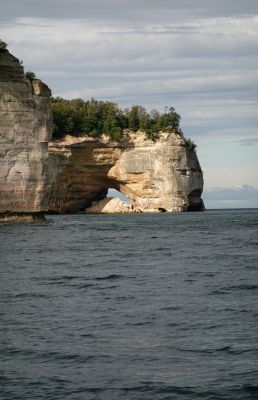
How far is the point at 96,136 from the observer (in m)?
128

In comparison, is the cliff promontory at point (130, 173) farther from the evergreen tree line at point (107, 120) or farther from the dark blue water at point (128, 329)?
the dark blue water at point (128, 329)

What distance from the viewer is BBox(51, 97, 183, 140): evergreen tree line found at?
12825 cm

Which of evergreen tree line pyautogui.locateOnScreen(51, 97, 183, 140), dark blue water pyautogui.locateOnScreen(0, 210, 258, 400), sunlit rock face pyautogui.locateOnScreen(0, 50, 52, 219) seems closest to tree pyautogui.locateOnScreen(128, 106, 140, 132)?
evergreen tree line pyautogui.locateOnScreen(51, 97, 183, 140)

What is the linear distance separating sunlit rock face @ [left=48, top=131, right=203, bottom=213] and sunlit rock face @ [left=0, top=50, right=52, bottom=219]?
5181 cm

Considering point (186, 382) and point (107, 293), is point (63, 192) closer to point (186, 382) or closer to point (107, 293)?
point (107, 293)

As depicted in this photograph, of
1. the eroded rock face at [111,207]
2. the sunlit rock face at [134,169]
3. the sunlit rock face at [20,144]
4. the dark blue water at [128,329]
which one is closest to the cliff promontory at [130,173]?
the sunlit rock face at [134,169]

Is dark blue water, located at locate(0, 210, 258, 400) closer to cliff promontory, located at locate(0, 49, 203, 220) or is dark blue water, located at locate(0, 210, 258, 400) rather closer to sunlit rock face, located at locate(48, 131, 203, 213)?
cliff promontory, located at locate(0, 49, 203, 220)

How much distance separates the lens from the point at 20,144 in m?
70.1

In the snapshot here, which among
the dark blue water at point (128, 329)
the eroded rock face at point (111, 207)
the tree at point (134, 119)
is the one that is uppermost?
the tree at point (134, 119)

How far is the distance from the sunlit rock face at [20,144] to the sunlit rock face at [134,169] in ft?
170

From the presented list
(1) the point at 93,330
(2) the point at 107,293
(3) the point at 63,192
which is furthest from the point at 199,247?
(3) the point at 63,192

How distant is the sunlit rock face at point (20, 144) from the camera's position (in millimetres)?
69125

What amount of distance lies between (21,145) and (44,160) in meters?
2.72

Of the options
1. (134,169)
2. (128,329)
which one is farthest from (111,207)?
(128,329)
